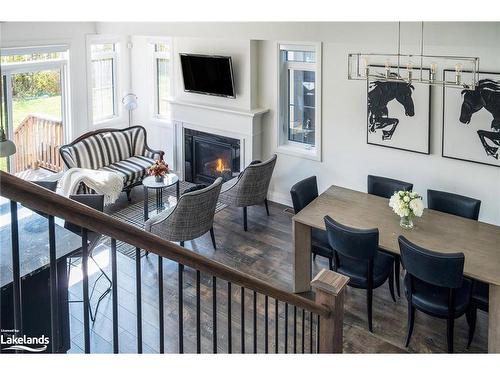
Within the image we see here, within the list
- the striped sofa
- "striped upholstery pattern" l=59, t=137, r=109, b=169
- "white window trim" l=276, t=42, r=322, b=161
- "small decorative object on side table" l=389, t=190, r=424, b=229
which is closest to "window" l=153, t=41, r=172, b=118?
the striped sofa

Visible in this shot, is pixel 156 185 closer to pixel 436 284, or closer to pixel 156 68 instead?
pixel 156 68

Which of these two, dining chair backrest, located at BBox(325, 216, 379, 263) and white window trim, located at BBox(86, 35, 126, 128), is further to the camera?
white window trim, located at BBox(86, 35, 126, 128)

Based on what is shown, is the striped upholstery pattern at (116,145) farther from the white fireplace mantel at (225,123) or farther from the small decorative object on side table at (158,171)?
the small decorative object on side table at (158,171)

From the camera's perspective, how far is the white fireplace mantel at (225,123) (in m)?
7.25

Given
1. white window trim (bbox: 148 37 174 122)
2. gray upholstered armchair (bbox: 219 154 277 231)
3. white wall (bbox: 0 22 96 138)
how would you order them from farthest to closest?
white window trim (bbox: 148 37 174 122) → white wall (bbox: 0 22 96 138) → gray upholstered armchair (bbox: 219 154 277 231)

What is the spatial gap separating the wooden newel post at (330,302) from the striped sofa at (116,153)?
524 cm

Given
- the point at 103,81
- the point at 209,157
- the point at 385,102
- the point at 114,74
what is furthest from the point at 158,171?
the point at 385,102

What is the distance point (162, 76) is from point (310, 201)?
4121 mm

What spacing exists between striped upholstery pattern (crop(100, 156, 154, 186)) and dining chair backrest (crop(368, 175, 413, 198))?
11.6 feet

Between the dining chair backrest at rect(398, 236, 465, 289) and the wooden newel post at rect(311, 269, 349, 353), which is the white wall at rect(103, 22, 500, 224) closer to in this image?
the dining chair backrest at rect(398, 236, 465, 289)

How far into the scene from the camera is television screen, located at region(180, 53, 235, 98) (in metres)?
7.22

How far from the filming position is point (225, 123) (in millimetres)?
7508

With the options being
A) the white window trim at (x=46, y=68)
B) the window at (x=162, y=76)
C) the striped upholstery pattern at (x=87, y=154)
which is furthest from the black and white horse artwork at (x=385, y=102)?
the white window trim at (x=46, y=68)
